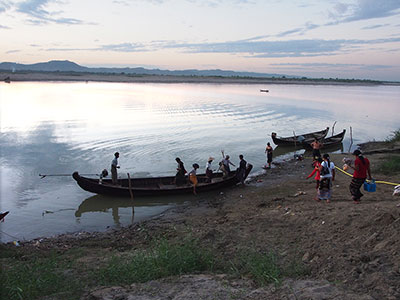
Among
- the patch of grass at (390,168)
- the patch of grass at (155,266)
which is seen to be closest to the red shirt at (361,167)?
the patch of grass at (155,266)

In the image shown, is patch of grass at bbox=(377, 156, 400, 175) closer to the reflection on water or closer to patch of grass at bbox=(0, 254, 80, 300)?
the reflection on water

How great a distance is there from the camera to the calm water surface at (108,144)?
1331 cm

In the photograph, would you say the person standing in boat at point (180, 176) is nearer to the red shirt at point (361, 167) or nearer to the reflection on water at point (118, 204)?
the reflection on water at point (118, 204)

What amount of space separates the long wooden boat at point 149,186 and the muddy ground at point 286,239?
587mm

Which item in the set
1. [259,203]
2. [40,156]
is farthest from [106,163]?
[259,203]

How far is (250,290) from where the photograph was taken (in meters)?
5.75

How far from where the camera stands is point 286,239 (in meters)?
8.52

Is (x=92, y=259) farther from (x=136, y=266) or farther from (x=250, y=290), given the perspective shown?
(x=250, y=290)

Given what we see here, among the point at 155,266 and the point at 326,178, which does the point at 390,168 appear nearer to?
the point at 326,178

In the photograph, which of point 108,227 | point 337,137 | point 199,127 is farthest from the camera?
point 199,127

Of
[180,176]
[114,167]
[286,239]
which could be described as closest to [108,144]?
[114,167]

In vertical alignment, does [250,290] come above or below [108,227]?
above

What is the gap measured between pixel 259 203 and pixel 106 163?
1010cm

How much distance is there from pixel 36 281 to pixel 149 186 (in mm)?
9238
